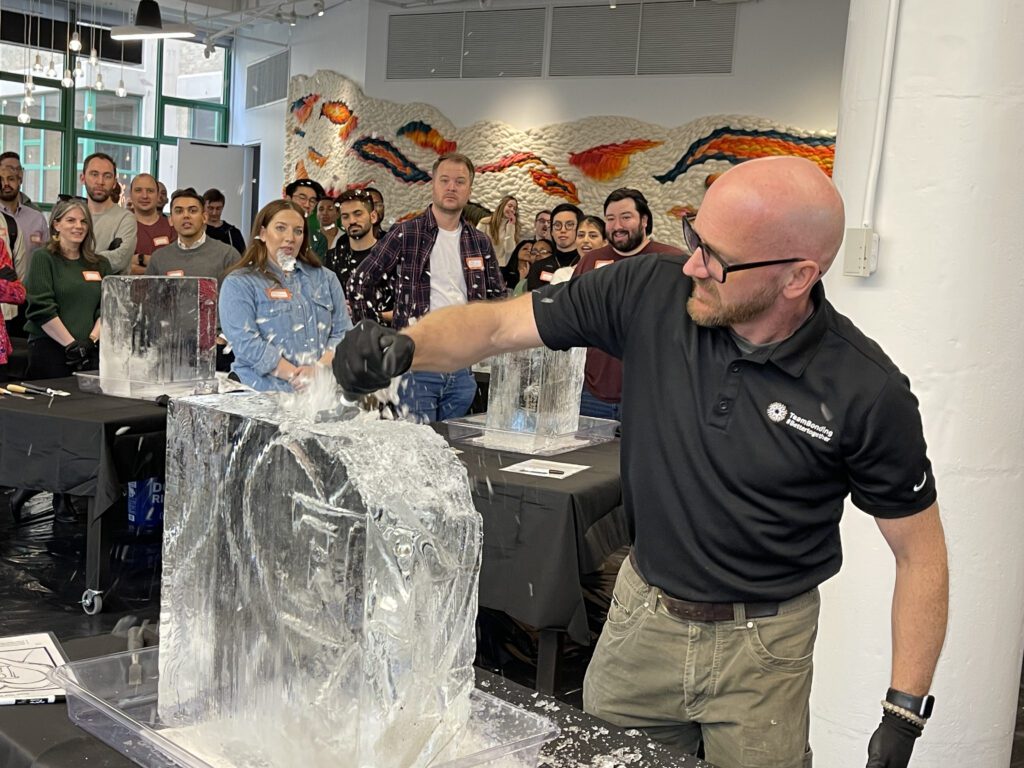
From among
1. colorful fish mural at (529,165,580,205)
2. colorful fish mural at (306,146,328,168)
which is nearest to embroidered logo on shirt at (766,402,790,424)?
colorful fish mural at (529,165,580,205)

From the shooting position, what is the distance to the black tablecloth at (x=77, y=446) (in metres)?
3.50

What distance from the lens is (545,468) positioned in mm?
3057

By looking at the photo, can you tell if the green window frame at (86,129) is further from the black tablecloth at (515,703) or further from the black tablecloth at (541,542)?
the black tablecloth at (515,703)

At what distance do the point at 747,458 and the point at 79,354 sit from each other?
13.2 ft

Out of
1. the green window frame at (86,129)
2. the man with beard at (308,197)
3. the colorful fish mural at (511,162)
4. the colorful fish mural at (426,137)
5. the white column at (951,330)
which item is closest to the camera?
the white column at (951,330)

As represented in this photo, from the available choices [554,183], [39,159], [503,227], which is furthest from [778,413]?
[39,159]

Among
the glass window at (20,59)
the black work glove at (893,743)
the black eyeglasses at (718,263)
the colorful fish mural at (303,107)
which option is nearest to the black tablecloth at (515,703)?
the black work glove at (893,743)

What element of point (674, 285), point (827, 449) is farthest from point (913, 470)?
point (674, 285)

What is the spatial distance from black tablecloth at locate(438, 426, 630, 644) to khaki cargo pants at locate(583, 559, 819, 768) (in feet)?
3.83

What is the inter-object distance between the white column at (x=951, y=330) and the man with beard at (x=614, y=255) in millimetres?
1678

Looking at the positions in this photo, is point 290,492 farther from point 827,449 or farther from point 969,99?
point 969,99

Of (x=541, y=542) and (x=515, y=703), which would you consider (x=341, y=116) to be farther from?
(x=515, y=703)

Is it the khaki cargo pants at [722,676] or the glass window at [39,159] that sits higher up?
the glass window at [39,159]

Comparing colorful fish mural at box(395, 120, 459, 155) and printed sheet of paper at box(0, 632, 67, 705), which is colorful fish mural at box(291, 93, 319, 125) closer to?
colorful fish mural at box(395, 120, 459, 155)
